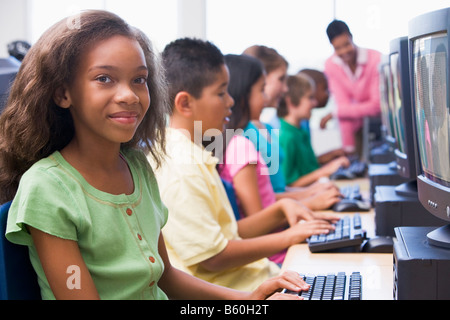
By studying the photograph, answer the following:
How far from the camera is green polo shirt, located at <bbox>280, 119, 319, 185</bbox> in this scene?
9.50ft

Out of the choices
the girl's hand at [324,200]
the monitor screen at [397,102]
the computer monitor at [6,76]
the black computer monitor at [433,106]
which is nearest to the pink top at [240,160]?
the girl's hand at [324,200]

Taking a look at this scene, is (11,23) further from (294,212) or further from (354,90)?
(294,212)

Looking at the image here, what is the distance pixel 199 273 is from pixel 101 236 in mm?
481

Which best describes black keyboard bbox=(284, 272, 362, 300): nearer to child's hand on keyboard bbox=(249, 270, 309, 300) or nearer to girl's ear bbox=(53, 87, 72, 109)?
child's hand on keyboard bbox=(249, 270, 309, 300)

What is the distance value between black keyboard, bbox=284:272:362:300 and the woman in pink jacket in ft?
9.40

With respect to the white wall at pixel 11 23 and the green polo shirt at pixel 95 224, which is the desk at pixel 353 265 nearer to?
the green polo shirt at pixel 95 224

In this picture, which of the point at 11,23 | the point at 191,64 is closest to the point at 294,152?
the point at 191,64

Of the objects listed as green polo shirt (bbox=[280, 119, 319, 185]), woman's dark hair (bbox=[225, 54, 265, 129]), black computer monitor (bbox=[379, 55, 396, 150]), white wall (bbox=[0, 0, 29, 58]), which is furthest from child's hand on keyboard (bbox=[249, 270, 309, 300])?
white wall (bbox=[0, 0, 29, 58])

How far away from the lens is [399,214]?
4.28 ft

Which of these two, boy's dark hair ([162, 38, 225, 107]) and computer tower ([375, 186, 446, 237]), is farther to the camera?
boy's dark hair ([162, 38, 225, 107])

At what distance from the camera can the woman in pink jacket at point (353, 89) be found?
401cm

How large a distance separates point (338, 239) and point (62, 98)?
0.72 m

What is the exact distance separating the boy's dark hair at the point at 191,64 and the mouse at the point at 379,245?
1.82 feet
